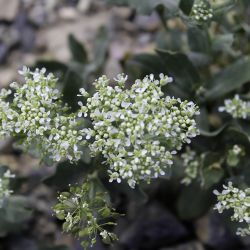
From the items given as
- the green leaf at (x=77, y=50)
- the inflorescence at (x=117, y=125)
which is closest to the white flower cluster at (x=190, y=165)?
the inflorescence at (x=117, y=125)

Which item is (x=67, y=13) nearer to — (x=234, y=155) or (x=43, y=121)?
(x=234, y=155)

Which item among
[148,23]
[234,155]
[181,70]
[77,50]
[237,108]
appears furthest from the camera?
[148,23]

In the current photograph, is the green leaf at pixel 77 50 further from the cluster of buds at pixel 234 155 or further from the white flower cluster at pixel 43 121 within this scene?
the cluster of buds at pixel 234 155

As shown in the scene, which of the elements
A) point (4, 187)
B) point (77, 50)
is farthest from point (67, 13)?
point (4, 187)

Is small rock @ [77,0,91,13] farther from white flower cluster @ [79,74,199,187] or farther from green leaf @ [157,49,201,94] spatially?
white flower cluster @ [79,74,199,187]

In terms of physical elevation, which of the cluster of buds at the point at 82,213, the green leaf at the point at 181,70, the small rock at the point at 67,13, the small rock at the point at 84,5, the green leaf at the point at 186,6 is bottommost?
the small rock at the point at 67,13

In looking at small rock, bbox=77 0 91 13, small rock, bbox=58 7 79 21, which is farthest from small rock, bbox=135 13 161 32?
small rock, bbox=58 7 79 21
